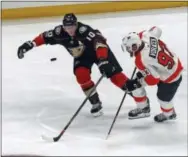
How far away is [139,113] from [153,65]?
0.88 ft

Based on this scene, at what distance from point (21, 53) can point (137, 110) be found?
1.72 feet

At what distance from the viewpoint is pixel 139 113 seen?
2.28 meters

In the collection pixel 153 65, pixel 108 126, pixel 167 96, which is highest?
pixel 153 65

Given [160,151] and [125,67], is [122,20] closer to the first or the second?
[125,67]

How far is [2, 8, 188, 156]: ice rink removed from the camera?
2.08 metres

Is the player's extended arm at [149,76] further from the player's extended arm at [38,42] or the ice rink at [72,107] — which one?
the player's extended arm at [38,42]

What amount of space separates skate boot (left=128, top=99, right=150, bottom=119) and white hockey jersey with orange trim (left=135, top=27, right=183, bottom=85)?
164 mm

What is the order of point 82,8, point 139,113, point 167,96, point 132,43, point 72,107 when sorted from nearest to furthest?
point 132,43
point 167,96
point 139,113
point 72,107
point 82,8

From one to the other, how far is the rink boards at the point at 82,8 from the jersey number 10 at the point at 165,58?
1.95 meters

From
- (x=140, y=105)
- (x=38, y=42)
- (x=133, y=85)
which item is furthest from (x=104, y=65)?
(x=38, y=42)

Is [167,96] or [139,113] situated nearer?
[167,96]

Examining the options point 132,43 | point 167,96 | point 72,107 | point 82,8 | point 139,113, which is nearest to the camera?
point 132,43

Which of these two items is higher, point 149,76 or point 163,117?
point 149,76

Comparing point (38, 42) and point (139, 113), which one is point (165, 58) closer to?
point (139, 113)
